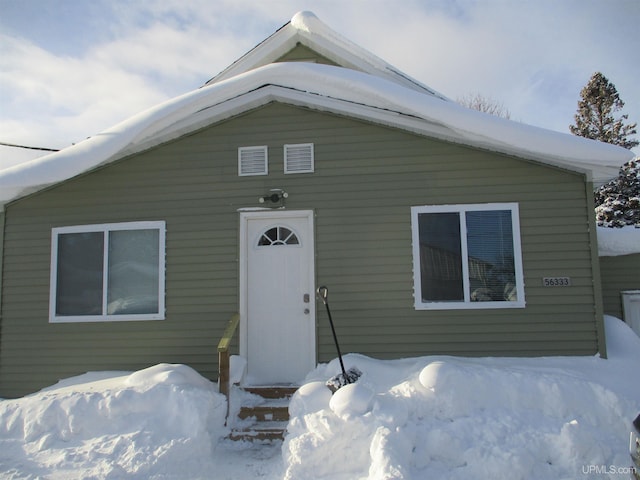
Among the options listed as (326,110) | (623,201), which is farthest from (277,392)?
(623,201)

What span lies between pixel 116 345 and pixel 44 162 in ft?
8.91

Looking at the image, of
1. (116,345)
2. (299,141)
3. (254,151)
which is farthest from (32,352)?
(299,141)

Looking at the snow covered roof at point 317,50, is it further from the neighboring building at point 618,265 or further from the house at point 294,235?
the neighboring building at point 618,265

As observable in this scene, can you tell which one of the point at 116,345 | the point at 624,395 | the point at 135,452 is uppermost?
the point at 116,345

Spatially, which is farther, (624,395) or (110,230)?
(110,230)

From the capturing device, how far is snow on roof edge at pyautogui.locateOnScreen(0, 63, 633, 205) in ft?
19.1

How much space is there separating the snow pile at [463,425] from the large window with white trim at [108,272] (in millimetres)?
3033

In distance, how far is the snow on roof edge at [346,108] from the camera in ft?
19.1

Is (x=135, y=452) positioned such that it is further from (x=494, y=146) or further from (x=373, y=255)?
(x=494, y=146)

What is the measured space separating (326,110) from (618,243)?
502 centimetres

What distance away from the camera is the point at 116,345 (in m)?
6.75

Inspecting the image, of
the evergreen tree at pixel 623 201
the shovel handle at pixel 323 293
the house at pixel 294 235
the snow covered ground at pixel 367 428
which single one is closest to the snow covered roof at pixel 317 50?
the house at pixel 294 235

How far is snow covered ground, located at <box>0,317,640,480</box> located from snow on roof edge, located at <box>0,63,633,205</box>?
2724 mm

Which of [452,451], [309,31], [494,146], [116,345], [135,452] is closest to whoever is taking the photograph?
[452,451]
